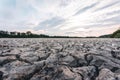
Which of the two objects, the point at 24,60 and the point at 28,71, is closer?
the point at 28,71

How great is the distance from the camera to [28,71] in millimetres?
5086

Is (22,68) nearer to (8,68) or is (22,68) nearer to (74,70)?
(8,68)

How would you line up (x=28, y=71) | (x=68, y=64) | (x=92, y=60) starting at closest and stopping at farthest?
(x=28, y=71) < (x=68, y=64) < (x=92, y=60)

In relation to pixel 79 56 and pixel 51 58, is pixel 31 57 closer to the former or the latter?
pixel 51 58

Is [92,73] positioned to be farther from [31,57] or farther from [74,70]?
[31,57]

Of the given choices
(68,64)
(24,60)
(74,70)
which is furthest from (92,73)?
(24,60)

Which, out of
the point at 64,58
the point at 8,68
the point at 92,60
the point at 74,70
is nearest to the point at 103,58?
the point at 92,60

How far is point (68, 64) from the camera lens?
227 inches

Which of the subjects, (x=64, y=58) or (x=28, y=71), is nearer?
(x=28, y=71)

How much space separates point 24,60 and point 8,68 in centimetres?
65

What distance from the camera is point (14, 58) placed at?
6.00 metres

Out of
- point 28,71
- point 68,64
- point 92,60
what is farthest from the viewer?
point 92,60

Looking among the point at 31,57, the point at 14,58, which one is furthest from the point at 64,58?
the point at 14,58

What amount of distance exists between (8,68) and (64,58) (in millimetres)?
1583
